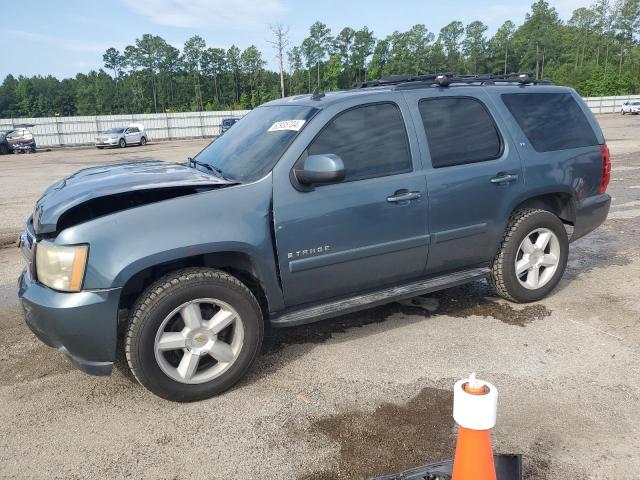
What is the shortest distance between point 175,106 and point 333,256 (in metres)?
115

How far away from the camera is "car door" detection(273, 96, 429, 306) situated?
10.8 ft

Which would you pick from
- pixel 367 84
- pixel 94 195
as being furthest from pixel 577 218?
pixel 94 195

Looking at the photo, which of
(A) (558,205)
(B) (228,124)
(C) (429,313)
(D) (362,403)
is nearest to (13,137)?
(B) (228,124)

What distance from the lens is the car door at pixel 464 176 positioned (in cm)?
383

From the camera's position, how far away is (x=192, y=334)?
10.1 ft

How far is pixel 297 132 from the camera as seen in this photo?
3467 mm

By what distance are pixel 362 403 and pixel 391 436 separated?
357mm

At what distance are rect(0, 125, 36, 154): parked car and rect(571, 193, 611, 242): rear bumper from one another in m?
31.3

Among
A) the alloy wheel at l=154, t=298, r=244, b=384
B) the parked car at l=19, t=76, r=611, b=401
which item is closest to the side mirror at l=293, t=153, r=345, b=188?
the parked car at l=19, t=76, r=611, b=401

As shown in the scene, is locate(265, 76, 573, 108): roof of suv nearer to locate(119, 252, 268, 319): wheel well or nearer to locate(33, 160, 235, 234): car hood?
locate(33, 160, 235, 234): car hood

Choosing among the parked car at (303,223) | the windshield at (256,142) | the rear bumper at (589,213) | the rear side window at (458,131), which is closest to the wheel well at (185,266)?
the parked car at (303,223)

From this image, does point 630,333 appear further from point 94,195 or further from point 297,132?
point 94,195

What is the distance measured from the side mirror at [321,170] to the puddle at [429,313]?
1359 mm

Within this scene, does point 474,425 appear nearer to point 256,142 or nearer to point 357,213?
point 357,213
